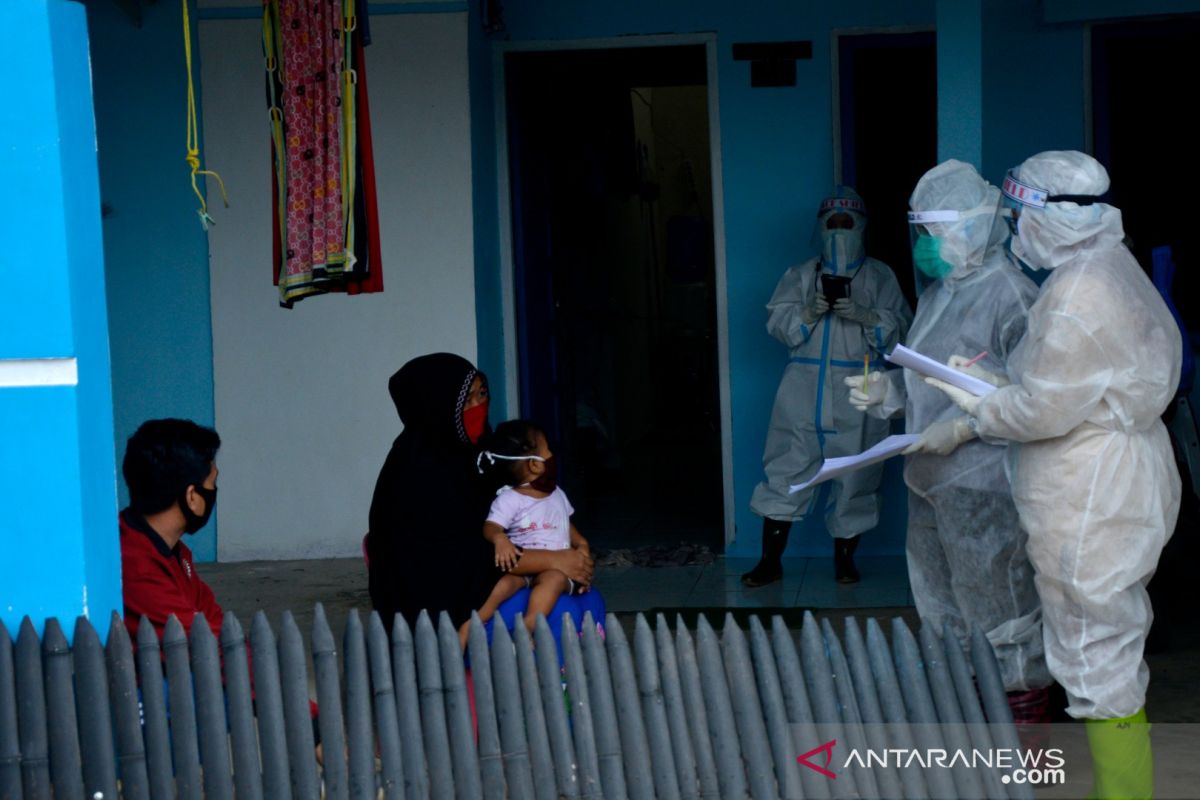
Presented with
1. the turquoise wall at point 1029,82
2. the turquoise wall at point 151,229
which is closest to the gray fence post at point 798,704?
the turquoise wall at point 1029,82

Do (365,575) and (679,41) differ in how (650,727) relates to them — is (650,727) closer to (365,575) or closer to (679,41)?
(365,575)

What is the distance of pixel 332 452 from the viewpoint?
7016 millimetres

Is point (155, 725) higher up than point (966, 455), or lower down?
lower down

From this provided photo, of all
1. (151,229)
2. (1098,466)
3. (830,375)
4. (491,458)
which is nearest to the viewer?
(1098,466)

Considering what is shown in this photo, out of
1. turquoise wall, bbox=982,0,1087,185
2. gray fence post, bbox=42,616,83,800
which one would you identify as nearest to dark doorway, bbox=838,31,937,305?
turquoise wall, bbox=982,0,1087,185

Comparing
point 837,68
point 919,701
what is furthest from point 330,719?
point 837,68

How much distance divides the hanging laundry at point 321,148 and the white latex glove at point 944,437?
6.46 feet

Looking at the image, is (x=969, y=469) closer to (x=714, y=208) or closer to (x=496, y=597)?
(x=496, y=597)

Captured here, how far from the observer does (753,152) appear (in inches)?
275

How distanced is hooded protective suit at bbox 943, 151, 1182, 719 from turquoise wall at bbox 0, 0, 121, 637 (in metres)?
2.19

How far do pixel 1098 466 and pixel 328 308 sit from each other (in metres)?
4.17

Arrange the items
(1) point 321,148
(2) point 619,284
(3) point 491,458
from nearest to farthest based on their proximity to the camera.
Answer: (3) point 491,458, (1) point 321,148, (2) point 619,284

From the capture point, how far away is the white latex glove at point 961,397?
384 centimetres

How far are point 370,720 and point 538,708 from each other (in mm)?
379
